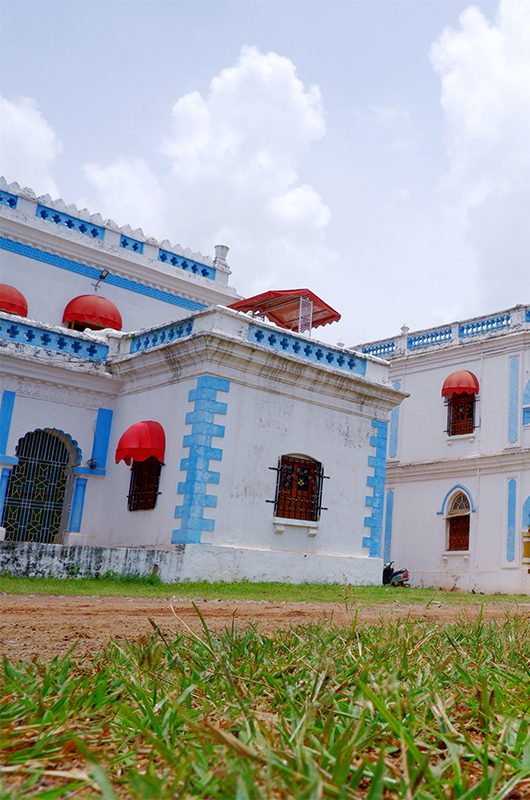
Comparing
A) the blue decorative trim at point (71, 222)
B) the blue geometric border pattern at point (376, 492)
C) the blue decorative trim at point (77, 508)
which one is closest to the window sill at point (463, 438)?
the blue geometric border pattern at point (376, 492)

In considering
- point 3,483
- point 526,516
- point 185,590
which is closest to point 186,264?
point 3,483

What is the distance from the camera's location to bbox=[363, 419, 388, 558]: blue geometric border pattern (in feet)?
47.1

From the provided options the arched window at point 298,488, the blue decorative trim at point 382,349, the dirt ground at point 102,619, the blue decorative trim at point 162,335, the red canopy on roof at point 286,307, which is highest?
the blue decorative trim at point 382,349

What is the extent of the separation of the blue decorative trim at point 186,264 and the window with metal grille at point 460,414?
7321 mm

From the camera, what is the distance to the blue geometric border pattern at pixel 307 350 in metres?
13.2

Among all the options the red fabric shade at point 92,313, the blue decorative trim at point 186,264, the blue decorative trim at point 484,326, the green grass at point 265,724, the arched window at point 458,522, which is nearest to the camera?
the green grass at point 265,724

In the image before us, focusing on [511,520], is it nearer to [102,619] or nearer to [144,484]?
[144,484]

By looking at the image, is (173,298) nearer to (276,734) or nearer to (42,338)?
(42,338)

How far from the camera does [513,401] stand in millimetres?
19328

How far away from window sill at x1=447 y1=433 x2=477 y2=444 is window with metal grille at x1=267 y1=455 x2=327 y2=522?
25.5 feet

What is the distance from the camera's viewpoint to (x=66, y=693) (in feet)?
6.97

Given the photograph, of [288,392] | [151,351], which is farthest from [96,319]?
[288,392]

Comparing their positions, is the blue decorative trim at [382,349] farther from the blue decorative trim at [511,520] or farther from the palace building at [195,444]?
the palace building at [195,444]

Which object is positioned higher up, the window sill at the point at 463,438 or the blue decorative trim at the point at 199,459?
the window sill at the point at 463,438
